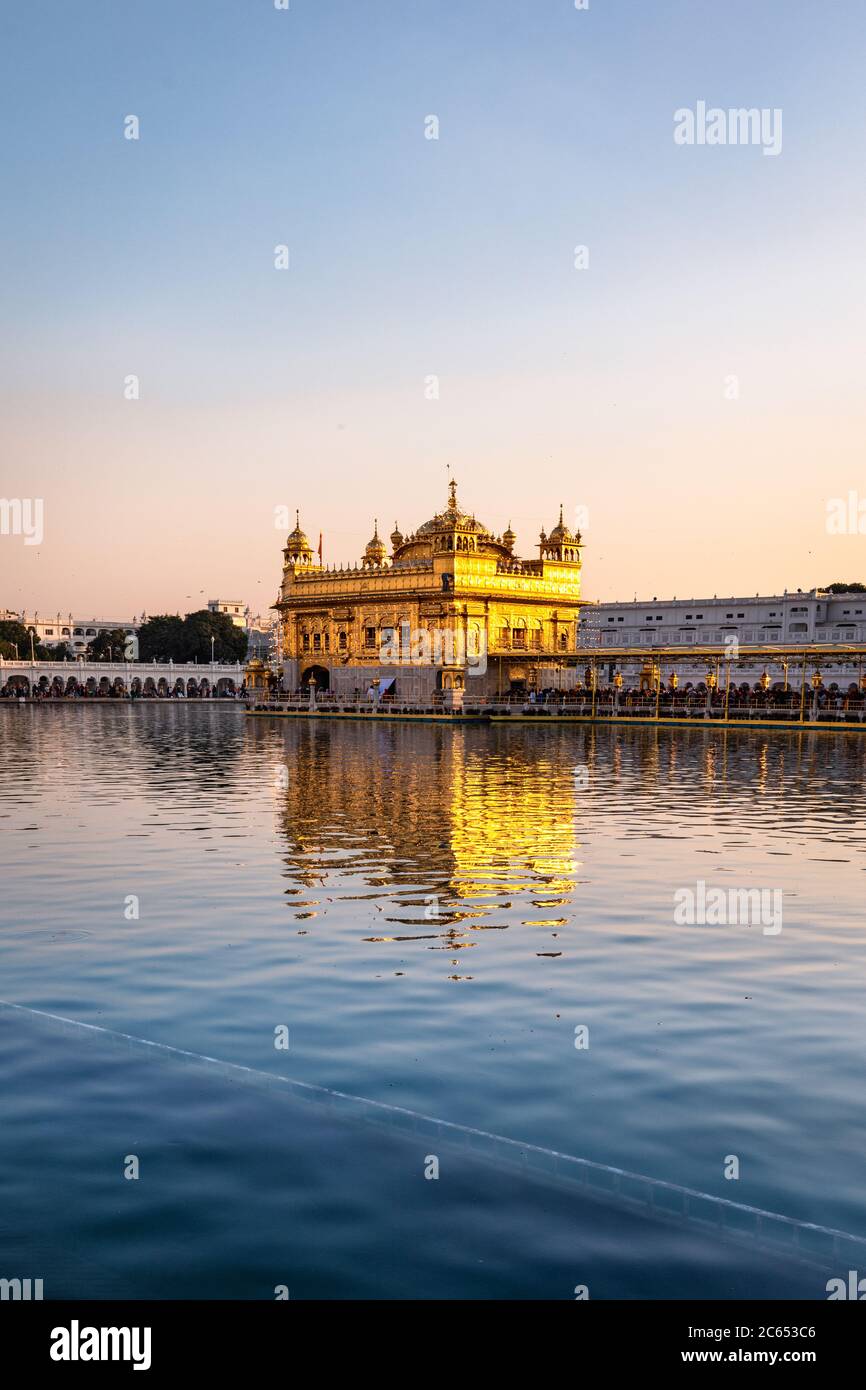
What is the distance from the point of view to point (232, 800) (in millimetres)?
28969

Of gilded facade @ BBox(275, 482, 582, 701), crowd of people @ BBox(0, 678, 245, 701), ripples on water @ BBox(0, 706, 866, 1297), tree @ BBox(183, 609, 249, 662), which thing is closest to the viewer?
ripples on water @ BBox(0, 706, 866, 1297)

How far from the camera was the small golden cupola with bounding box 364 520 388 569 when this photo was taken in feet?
323

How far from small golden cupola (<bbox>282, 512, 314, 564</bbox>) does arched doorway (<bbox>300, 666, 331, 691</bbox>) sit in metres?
9.49

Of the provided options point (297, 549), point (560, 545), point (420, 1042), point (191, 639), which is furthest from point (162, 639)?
point (420, 1042)

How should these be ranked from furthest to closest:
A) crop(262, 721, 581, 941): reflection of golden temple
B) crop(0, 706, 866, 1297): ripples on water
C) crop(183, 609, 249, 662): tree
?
1. crop(183, 609, 249, 662): tree
2. crop(262, 721, 581, 941): reflection of golden temple
3. crop(0, 706, 866, 1297): ripples on water

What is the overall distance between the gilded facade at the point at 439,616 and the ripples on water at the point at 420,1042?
58.1m

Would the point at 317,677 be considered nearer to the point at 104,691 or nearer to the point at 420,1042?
the point at 104,691

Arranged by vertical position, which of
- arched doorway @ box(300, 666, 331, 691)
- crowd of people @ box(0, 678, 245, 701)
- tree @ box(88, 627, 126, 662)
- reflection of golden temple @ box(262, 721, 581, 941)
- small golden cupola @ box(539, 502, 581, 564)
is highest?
small golden cupola @ box(539, 502, 581, 564)

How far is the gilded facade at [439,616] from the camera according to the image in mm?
81625

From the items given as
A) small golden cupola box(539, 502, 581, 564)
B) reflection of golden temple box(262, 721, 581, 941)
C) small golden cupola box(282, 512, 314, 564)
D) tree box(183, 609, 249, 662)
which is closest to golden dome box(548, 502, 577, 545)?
small golden cupola box(539, 502, 581, 564)

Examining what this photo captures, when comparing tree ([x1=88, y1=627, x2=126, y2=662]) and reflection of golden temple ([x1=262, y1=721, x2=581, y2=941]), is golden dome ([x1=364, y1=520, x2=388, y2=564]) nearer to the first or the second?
reflection of golden temple ([x1=262, y1=721, x2=581, y2=941])

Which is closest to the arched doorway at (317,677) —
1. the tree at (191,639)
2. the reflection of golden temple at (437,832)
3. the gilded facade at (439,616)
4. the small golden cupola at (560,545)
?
the gilded facade at (439,616)
